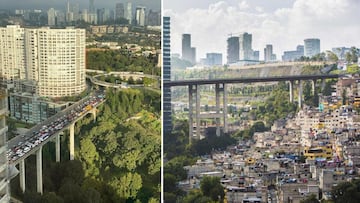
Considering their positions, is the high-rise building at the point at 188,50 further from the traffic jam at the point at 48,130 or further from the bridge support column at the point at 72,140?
the bridge support column at the point at 72,140

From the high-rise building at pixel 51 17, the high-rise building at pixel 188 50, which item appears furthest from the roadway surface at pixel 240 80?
the high-rise building at pixel 51 17

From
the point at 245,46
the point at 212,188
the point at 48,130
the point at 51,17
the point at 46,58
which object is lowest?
the point at 212,188

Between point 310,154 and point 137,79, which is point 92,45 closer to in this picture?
point 137,79

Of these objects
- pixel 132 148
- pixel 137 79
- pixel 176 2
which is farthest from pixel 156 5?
pixel 132 148

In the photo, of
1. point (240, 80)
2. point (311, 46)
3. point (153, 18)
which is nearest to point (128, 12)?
point (153, 18)

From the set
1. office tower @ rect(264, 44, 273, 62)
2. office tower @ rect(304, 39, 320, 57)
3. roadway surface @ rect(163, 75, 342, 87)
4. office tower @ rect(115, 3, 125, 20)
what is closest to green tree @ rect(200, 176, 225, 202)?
roadway surface @ rect(163, 75, 342, 87)

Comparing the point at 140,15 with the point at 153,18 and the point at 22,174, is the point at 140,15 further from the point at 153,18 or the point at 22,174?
the point at 22,174
